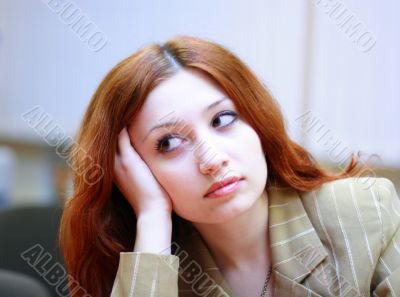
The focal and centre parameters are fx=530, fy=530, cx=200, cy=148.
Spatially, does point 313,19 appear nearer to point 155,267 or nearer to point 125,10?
point 125,10

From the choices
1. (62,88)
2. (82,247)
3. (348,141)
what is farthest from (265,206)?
(62,88)

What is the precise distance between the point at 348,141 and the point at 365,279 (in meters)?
1.28

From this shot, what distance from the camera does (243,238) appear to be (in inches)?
40.5

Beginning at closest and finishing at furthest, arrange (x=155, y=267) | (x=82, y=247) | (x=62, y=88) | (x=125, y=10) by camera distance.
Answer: (x=155, y=267)
(x=82, y=247)
(x=125, y=10)
(x=62, y=88)

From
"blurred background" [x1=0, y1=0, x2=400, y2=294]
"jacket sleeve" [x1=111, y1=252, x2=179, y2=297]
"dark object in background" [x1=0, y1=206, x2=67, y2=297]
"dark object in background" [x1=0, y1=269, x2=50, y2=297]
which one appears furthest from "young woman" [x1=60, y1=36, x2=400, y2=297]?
"blurred background" [x1=0, y1=0, x2=400, y2=294]

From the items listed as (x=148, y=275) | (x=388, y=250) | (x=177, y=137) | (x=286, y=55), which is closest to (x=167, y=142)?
(x=177, y=137)

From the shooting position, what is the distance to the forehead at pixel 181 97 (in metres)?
0.90

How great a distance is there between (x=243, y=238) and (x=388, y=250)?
268 millimetres

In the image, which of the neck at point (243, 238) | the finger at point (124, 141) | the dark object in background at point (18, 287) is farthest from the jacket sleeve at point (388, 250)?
the dark object in background at point (18, 287)

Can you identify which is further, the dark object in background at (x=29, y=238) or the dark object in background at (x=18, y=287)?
the dark object in background at (x=29, y=238)

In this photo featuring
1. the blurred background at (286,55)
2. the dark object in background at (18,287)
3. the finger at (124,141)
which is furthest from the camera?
the blurred background at (286,55)

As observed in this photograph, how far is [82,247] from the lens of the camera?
103cm

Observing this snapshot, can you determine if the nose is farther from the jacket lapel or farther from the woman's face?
the jacket lapel

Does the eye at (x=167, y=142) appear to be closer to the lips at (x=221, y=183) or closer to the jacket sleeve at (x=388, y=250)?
the lips at (x=221, y=183)
